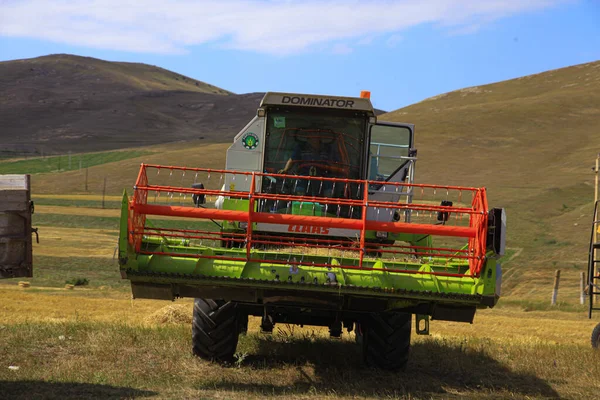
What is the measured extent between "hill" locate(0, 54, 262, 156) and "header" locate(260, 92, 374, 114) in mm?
103420

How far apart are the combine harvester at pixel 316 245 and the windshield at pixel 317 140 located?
15 millimetres

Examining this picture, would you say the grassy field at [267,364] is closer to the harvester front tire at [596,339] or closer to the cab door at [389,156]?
the harvester front tire at [596,339]

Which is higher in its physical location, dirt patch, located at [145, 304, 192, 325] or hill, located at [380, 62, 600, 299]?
hill, located at [380, 62, 600, 299]

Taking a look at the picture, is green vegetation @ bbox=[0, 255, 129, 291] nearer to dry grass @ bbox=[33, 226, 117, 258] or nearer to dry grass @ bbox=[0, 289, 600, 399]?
dry grass @ bbox=[33, 226, 117, 258]

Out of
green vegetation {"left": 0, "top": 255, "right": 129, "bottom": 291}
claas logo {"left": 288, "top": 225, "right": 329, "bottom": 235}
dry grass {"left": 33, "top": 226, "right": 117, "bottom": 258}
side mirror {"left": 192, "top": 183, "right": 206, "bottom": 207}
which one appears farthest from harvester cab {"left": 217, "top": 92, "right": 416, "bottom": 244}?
dry grass {"left": 33, "top": 226, "right": 117, "bottom": 258}

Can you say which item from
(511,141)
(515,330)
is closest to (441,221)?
(515,330)

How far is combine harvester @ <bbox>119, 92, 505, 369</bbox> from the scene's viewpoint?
8117 millimetres

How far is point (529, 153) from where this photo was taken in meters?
69.1

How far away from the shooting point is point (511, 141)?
74875 mm

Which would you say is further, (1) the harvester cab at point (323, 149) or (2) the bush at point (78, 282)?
(2) the bush at point (78, 282)

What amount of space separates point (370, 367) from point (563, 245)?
1083 inches

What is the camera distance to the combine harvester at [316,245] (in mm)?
8117

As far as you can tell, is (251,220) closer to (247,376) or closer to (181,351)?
(247,376)

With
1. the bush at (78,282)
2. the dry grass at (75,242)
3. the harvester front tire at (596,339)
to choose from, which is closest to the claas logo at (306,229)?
the harvester front tire at (596,339)
